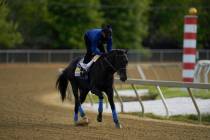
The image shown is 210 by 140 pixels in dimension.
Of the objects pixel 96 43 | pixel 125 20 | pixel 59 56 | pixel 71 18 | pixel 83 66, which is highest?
pixel 96 43

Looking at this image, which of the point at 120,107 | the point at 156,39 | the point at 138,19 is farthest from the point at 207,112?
the point at 156,39

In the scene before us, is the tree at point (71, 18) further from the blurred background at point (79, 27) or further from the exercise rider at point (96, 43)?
the exercise rider at point (96, 43)

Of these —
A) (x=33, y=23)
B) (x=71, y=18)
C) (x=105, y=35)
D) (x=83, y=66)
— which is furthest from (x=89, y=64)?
(x=33, y=23)

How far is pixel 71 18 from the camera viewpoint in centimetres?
5038

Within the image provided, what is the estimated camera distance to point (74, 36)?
49188 millimetres

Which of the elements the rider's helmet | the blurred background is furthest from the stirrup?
the blurred background

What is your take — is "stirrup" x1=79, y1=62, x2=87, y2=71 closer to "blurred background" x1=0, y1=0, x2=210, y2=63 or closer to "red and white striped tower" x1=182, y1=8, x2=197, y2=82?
"red and white striped tower" x1=182, y1=8, x2=197, y2=82

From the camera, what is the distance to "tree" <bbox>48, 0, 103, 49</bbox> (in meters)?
49.7

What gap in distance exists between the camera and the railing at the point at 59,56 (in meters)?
40.0

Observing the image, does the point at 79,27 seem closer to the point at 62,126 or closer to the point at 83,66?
the point at 83,66

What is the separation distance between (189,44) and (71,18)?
1103 inches

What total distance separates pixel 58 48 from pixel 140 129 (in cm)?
3702

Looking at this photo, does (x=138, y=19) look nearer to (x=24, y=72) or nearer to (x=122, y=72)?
(x=24, y=72)

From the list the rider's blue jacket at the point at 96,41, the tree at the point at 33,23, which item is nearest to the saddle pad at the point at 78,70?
the rider's blue jacket at the point at 96,41
